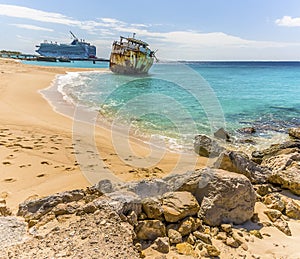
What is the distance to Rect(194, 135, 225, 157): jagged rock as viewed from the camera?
7.72m

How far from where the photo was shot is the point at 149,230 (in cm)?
325

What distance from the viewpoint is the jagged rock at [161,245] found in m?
3.10

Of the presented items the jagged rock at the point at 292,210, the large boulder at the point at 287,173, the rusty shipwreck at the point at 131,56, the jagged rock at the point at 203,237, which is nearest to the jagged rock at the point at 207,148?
the large boulder at the point at 287,173

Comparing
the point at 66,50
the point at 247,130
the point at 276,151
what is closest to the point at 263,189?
the point at 276,151

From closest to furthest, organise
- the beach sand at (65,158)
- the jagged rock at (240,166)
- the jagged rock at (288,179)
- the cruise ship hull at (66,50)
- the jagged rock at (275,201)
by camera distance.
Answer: the jagged rock at (275,201) < the beach sand at (65,158) < the jagged rock at (288,179) < the jagged rock at (240,166) < the cruise ship hull at (66,50)

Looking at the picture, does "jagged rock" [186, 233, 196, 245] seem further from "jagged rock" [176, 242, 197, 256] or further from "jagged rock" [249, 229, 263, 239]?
"jagged rock" [249, 229, 263, 239]

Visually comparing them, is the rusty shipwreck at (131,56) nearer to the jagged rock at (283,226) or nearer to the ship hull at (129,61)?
the ship hull at (129,61)

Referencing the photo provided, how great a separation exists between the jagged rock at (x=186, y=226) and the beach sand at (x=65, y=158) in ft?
6.32

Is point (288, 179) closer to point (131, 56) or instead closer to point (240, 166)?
point (240, 166)

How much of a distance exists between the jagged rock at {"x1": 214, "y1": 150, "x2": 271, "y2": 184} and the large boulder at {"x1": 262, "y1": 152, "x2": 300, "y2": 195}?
191 mm

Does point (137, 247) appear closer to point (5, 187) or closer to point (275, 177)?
point (5, 187)

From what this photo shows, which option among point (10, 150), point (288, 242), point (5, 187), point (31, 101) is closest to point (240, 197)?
point (288, 242)

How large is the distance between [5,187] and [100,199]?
198 centimetres

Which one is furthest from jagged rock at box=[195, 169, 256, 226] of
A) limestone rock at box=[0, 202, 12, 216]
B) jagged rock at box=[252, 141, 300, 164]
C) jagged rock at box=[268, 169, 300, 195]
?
jagged rock at box=[252, 141, 300, 164]
